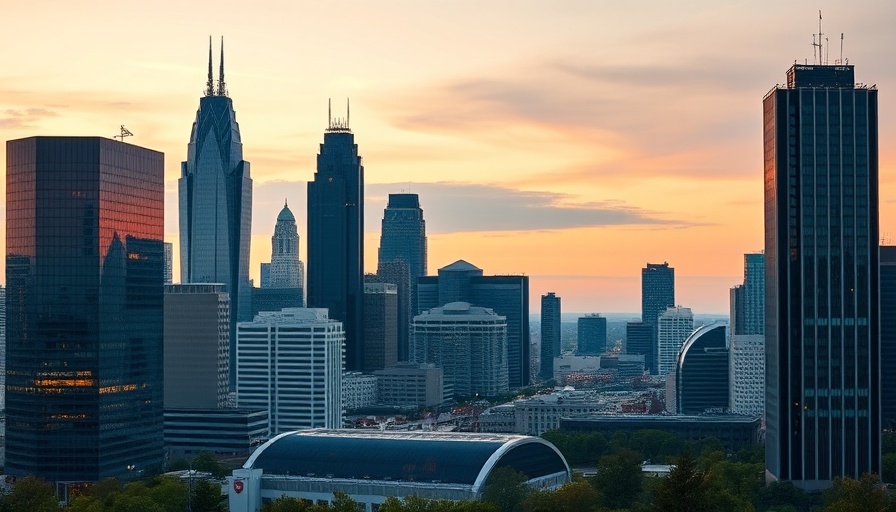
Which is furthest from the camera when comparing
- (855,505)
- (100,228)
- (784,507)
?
(100,228)

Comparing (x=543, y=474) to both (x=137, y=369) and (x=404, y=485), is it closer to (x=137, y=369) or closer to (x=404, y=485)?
(x=404, y=485)

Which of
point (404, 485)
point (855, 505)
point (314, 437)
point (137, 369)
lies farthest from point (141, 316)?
point (855, 505)

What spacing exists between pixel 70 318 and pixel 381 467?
2049 inches

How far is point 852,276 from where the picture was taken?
167 metres

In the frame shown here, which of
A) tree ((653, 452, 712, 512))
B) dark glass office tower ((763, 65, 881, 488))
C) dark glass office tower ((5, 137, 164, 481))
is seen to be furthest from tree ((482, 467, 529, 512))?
dark glass office tower ((5, 137, 164, 481))

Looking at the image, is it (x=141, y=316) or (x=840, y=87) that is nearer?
(x=840, y=87)

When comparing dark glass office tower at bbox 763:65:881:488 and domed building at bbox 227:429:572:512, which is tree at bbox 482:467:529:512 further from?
dark glass office tower at bbox 763:65:881:488

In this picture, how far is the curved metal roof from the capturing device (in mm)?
160875

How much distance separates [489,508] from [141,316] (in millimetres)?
92630

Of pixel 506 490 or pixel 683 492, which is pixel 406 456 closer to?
pixel 506 490

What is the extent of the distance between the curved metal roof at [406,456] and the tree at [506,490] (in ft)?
12.1

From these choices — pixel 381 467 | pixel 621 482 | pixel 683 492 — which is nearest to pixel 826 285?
pixel 621 482

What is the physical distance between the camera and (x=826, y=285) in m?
167

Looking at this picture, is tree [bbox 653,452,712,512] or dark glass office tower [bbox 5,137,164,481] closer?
tree [bbox 653,452,712,512]
